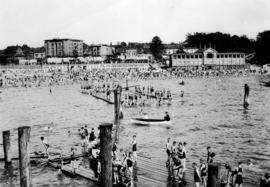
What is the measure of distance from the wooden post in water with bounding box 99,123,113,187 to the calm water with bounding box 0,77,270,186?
10.2 ft

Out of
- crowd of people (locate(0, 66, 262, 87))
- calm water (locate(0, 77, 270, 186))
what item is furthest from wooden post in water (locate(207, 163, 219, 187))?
crowd of people (locate(0, 66, 262, 87))

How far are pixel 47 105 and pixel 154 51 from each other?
5395 inches

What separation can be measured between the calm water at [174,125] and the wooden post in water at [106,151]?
3.11 meters

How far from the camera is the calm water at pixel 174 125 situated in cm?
2347

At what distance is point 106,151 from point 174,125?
2190 cm

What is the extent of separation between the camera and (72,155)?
20484 mm

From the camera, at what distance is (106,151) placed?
1366 cm

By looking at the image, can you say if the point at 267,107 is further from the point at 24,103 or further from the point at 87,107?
the point at 24,103

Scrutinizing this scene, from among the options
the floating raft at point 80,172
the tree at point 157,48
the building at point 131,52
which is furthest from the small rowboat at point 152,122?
the tree at point 157,48

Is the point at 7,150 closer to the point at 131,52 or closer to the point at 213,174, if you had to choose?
the point at 213,174

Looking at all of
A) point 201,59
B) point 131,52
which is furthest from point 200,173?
point 131,52

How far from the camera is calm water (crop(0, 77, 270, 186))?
2347cm

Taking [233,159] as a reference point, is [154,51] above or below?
above

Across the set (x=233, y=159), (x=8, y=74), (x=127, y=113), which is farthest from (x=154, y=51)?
(x=233, y=159)
